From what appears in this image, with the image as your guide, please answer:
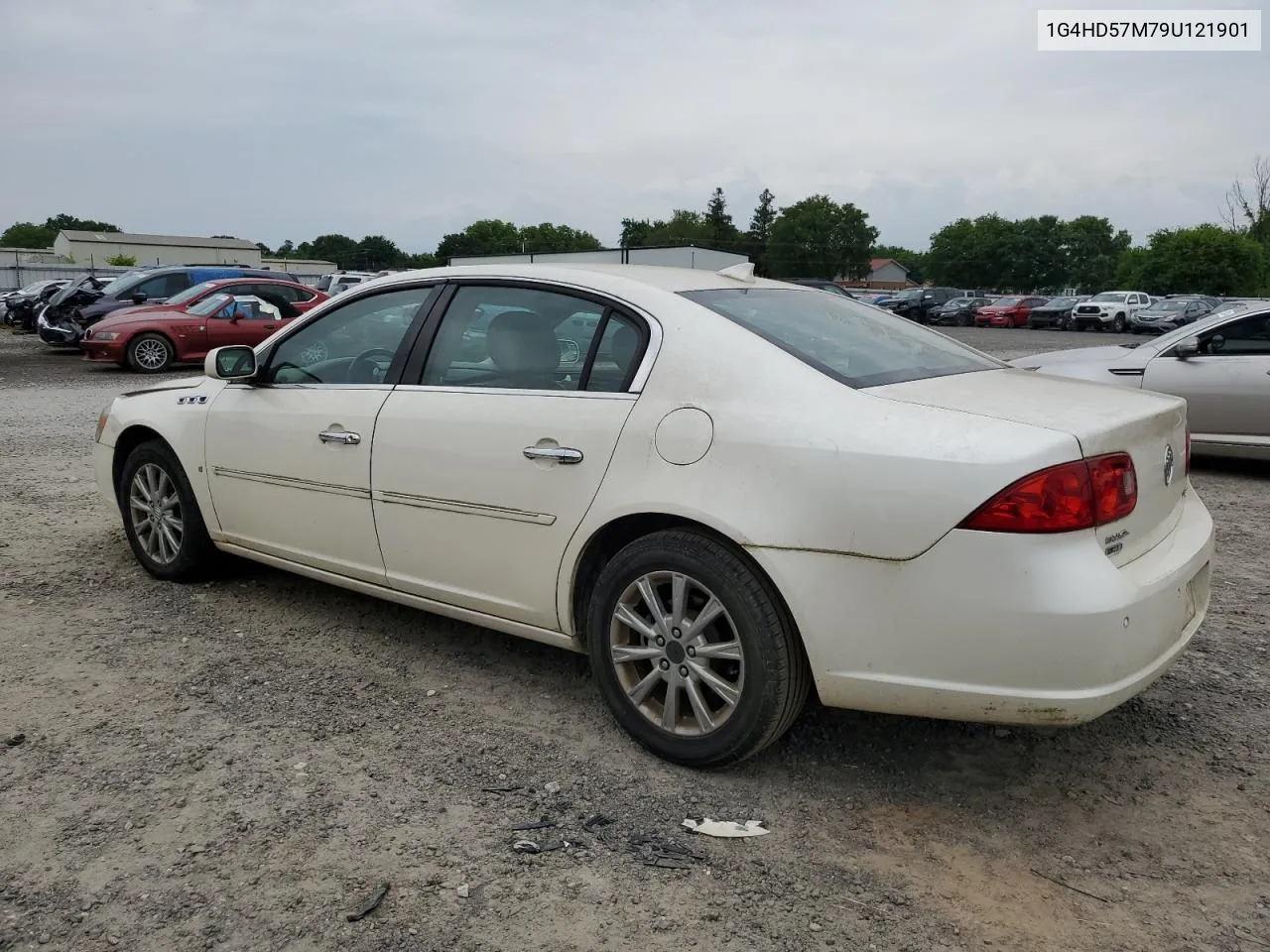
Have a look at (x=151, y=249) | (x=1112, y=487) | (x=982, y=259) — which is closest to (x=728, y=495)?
(x=1112, y=487)

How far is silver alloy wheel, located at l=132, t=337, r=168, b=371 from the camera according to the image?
54.0 ft

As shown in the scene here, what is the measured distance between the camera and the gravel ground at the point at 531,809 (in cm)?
250

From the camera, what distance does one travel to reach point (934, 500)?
2.68 meters

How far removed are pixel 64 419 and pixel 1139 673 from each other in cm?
1129

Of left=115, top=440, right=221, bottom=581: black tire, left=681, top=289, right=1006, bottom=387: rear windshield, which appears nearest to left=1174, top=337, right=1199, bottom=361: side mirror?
left=681, top=289, right=1006, bottom=387: rear windshield

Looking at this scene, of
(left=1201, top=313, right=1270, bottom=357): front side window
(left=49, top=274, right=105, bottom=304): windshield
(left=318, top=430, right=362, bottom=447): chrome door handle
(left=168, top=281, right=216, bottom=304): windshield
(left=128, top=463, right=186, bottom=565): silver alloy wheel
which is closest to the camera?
(left=318, top=430, right=362, bottom=447): chrome door handle

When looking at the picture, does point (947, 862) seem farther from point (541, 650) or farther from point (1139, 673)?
point (541, 650)

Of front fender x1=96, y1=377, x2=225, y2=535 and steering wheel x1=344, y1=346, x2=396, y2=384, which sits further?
front fender x1=96, y1=377, x2=225, y2=535

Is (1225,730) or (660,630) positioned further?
(1225,730)

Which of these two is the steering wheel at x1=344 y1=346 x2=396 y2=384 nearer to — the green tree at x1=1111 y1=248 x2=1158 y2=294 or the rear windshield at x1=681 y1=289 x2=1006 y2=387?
the rear windshield at x1=681 y1=289 x2=1006 y2=387

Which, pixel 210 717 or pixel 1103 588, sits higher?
pixel 1103 588

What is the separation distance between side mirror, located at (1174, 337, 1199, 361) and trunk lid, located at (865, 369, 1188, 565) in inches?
231

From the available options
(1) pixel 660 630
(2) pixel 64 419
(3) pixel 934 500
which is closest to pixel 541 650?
(1) pixel 660 630

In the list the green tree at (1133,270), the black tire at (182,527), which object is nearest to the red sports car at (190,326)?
the black tire at (182,527)
